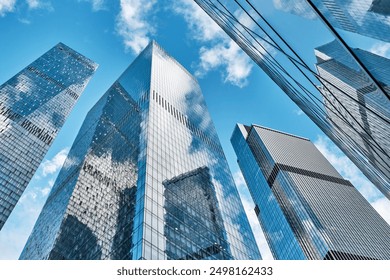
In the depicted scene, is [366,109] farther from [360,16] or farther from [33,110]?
[33,110]

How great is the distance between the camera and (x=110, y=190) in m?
78.1

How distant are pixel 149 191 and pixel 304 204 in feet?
235

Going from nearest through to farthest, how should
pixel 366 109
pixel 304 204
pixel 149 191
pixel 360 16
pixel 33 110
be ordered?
pixel 360 16 < pixel 366 109 < pixel 149 191 < pixel 304 204 < pixel 33 110

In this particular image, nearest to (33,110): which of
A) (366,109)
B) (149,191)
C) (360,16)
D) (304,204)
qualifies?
(149,191)

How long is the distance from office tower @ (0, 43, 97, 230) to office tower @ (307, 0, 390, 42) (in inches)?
3920

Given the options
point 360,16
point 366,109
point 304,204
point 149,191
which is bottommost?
point 149,191

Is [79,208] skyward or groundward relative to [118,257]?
groundward

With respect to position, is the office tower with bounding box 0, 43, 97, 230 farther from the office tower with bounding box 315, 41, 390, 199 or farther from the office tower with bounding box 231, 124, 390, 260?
the office tower with bounding box 315, 41, 390, 199

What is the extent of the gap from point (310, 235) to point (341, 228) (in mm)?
10379

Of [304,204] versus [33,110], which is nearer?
[304,204]

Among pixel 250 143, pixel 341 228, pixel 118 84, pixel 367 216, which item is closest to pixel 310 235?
pixel 341 228

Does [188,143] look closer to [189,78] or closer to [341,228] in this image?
[341,228]

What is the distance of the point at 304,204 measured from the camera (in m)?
103

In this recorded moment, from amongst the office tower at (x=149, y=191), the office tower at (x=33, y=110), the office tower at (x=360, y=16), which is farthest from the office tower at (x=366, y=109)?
the office tower at (x=33, y=110)
